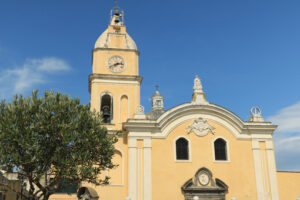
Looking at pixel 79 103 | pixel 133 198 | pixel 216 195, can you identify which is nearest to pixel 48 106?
pixel 79 103

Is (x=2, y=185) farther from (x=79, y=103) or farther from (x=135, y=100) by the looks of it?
(x=135, y=100)

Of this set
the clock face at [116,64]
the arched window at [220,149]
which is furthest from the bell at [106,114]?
the arched window at [220,149]

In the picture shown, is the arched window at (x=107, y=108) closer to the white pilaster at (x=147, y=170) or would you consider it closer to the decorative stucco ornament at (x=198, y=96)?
Result: the white pilaster at (x=147, y=170)

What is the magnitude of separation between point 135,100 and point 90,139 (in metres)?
8.76

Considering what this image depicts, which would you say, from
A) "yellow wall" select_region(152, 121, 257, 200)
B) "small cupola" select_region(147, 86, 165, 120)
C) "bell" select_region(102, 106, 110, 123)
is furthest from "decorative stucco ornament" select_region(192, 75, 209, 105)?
"small cupola" select_region(147, 86, 165, 120)

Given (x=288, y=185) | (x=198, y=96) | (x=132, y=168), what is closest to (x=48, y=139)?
(x=132, y=168)

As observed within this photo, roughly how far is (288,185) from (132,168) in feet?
35.3

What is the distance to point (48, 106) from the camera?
1725 cm

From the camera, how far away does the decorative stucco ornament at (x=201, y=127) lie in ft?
78.6

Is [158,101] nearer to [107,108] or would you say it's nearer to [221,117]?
[107,108]

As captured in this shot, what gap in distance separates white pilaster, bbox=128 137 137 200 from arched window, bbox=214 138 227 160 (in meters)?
5.63

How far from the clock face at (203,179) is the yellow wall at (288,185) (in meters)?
5.22

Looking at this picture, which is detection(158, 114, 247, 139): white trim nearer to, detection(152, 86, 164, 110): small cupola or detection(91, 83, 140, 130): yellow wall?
detection(91, 83, 140, 130): yellow wall

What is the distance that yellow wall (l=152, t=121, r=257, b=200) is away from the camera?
885 inches
